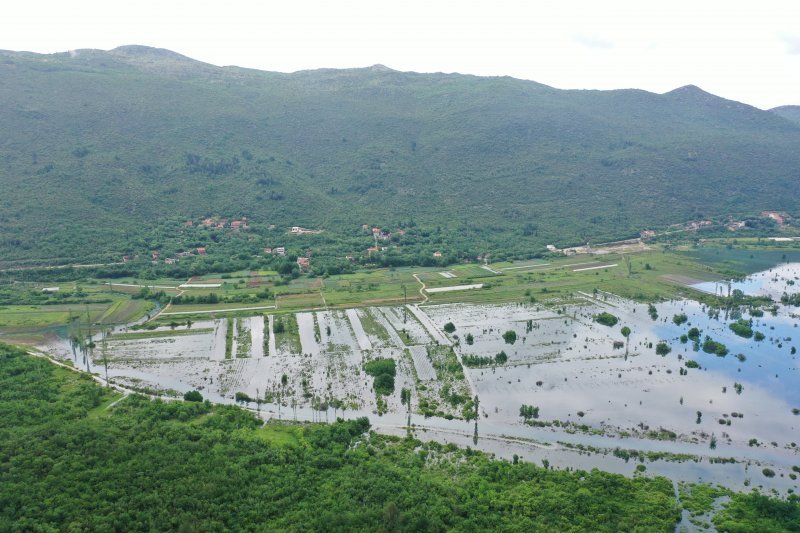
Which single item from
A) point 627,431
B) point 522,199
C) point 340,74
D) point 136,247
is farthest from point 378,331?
point 340,74

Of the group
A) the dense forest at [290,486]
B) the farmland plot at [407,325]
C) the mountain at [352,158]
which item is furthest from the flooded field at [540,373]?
the mountain at [352,158]

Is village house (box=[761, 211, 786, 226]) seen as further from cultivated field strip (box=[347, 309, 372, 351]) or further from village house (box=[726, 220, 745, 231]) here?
cultivated field strip (box=[347, 309, 372, 351])

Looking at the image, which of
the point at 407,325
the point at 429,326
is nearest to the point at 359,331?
the point at 407,325

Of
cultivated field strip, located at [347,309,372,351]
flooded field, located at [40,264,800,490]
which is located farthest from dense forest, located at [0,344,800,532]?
cultivated field strip, located at [347,309,372,351]

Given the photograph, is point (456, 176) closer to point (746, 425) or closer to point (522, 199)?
point (522, 199)

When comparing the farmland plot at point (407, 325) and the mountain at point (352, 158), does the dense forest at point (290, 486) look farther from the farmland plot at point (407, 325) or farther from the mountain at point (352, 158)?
the mountain at point (352, 158)
